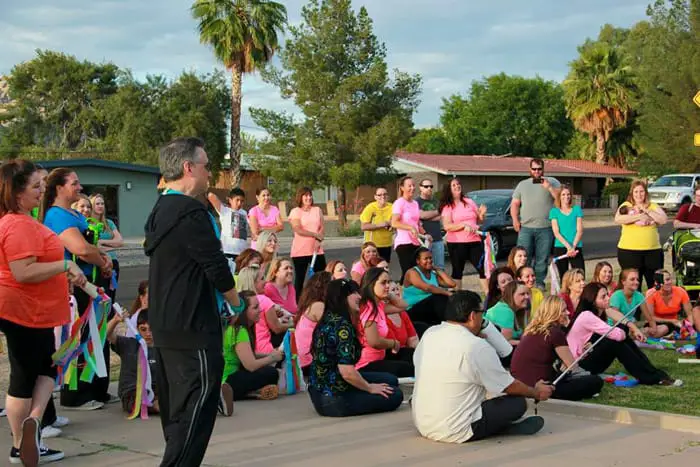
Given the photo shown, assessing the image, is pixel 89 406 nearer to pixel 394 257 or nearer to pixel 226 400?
pixel 226 400

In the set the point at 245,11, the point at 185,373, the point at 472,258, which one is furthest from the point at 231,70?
the point at 185,373

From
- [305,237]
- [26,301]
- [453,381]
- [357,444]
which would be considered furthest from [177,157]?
[305,237]

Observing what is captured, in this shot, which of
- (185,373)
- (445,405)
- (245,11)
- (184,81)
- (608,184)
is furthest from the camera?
(608,184)

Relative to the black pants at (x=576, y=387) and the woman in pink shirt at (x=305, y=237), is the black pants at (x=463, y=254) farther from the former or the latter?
the black pants at (x=576, y=387)

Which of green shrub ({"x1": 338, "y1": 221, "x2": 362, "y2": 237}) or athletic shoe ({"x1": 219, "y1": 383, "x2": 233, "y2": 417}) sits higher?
green shrub ({"x1": 338, "y1": 221, "x2": 362, "y2": 237})

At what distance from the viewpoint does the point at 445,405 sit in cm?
623

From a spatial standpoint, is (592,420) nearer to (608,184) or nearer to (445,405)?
(445,405)

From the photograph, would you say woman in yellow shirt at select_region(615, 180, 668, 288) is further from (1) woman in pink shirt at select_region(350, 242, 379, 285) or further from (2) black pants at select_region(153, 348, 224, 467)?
(2) black pants at select_region(153, 348, 224, 467)

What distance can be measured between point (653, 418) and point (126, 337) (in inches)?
165

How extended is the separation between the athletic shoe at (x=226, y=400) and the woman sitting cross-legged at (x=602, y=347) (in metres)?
3.27

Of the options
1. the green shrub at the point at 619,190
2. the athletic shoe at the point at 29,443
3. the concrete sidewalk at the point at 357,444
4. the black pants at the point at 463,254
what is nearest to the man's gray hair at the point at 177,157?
the athletic shoe at the point at 29,443

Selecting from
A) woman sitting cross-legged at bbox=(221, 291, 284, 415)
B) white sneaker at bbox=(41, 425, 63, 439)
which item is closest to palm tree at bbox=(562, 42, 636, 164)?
woman sitting cross-legged at bbox=(221, 291, 284, 415)

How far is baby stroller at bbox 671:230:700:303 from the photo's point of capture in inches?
455

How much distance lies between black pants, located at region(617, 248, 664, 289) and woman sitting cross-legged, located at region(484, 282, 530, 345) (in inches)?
128
